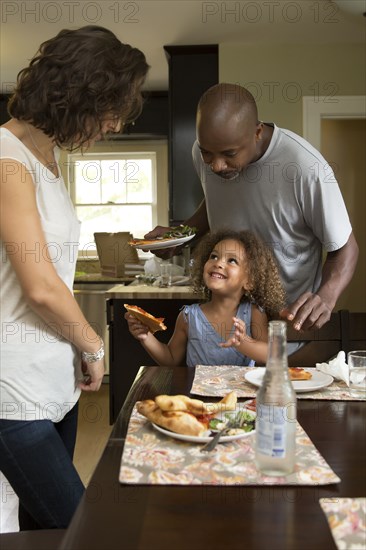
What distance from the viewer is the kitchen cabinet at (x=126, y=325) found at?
4004mm

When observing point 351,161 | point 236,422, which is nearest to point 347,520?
point 236,422

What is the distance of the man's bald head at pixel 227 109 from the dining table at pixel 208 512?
1085 mm

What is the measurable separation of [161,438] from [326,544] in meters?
0.42

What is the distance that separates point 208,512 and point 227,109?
1327 millimetres

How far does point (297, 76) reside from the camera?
17.3ft

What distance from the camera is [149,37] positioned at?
5016mm

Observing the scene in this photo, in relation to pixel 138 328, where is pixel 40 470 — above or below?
below

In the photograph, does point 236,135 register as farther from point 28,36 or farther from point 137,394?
point 28,36

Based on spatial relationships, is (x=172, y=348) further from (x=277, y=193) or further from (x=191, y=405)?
(x=191, y=405)

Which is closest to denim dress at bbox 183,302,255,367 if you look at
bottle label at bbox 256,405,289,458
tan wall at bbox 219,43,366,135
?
bottle label at bbox 256,405,289,458

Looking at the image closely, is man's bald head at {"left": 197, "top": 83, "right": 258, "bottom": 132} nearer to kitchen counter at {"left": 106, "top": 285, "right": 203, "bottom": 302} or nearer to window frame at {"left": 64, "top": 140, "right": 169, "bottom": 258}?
kitchen counter at {"left": 106, "top": 285, "right": 203, "bottom": 302}

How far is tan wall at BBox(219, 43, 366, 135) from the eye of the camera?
5.21 m

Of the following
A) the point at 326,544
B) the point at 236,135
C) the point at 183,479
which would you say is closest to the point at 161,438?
the point at 183,479

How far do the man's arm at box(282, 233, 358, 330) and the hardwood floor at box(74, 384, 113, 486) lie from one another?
147 centimetres
